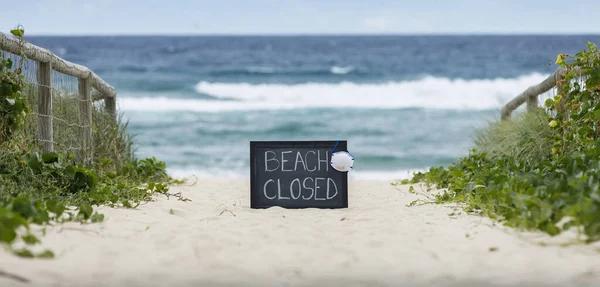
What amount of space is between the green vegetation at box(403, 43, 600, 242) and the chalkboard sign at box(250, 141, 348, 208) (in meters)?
0.83

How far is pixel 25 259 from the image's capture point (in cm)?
274

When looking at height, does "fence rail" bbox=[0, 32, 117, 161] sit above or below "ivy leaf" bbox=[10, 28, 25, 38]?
below

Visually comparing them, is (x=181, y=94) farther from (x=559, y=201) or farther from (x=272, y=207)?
(x=559, y=201)

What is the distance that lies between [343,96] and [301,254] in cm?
1661

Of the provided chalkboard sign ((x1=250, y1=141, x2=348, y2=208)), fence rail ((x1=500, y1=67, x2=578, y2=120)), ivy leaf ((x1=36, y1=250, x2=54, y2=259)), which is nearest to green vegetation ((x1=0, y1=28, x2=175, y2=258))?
ivy leaf ((x1=36, y1=250, x2=54, y2=259))

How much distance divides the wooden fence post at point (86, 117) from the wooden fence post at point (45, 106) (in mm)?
781

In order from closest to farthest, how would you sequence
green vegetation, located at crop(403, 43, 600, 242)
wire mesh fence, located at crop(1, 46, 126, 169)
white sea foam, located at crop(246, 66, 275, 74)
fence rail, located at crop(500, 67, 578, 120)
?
green vegetation, located at crop(403, 43, 600, 242) < wire mesh fence, located at crop(1, 46, 126, 169) < fence rail, located at crop(500, 67, 578, 120) < white sea foam, located at crop(246, 66, 275, 74)

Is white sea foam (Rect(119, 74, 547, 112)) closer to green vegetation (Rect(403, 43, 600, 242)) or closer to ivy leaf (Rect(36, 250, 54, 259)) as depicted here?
green vegetation (Rect(403, 43, 600, 242))

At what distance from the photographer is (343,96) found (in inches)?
771

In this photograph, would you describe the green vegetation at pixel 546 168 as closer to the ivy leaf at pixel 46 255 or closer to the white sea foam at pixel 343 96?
the ivy leaf at pixel 46 255

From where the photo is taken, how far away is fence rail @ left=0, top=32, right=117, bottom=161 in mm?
4789

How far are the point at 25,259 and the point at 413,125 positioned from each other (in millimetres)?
12901
